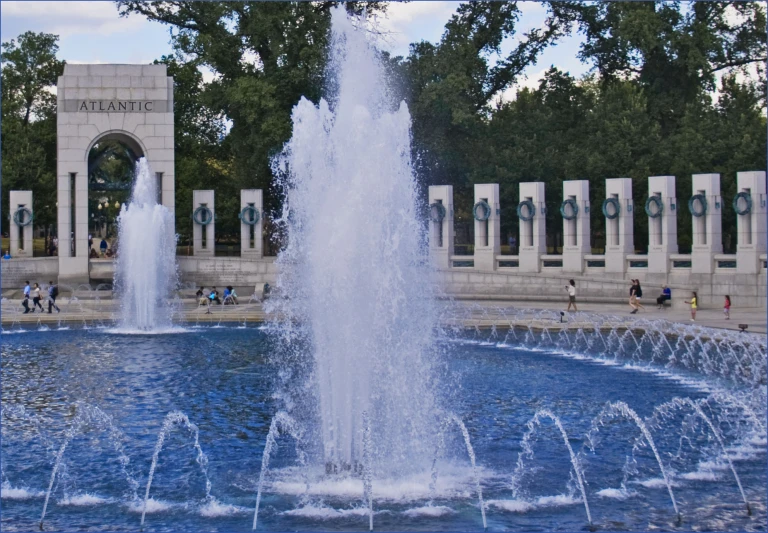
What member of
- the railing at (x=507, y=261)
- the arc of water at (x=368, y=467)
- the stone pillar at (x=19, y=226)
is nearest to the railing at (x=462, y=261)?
the railing at (x=507, y=261)

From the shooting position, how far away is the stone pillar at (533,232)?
3466 centimetres

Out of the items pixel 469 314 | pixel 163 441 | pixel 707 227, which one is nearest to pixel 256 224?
pixel 469 314

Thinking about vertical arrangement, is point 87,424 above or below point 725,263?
below

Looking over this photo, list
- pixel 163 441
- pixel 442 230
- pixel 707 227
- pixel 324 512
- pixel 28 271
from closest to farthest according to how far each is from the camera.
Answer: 1. pixel 324 512
2. pixel 163 441
3. pixel 707 227
4. pixel 442 230
5. pixel 28 271

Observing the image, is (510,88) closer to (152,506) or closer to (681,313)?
(681,313)

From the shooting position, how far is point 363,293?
41.1 ft

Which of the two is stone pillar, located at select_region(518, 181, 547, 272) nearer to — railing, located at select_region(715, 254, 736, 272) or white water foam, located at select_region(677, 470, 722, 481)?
railing, located at select_region(715, 254, 736, 272)

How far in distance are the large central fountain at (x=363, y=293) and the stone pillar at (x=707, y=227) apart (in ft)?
63.4

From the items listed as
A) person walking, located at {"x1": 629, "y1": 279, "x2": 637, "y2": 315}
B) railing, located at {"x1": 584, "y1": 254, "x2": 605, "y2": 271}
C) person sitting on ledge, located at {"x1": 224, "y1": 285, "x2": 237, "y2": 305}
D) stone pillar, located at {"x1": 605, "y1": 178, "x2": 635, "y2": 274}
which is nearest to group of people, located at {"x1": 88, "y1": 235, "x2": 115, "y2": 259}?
person sitting on ledge, located at {"x1": 224, "y1": 285, "x2": 237, "y2": 305}

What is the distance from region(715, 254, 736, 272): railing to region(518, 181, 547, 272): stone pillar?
235 inches

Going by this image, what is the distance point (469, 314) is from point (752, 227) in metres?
8.74

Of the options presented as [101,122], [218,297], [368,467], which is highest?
[101,122]

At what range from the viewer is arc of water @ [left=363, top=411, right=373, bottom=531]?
34.0ft

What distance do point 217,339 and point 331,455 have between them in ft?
45.1
